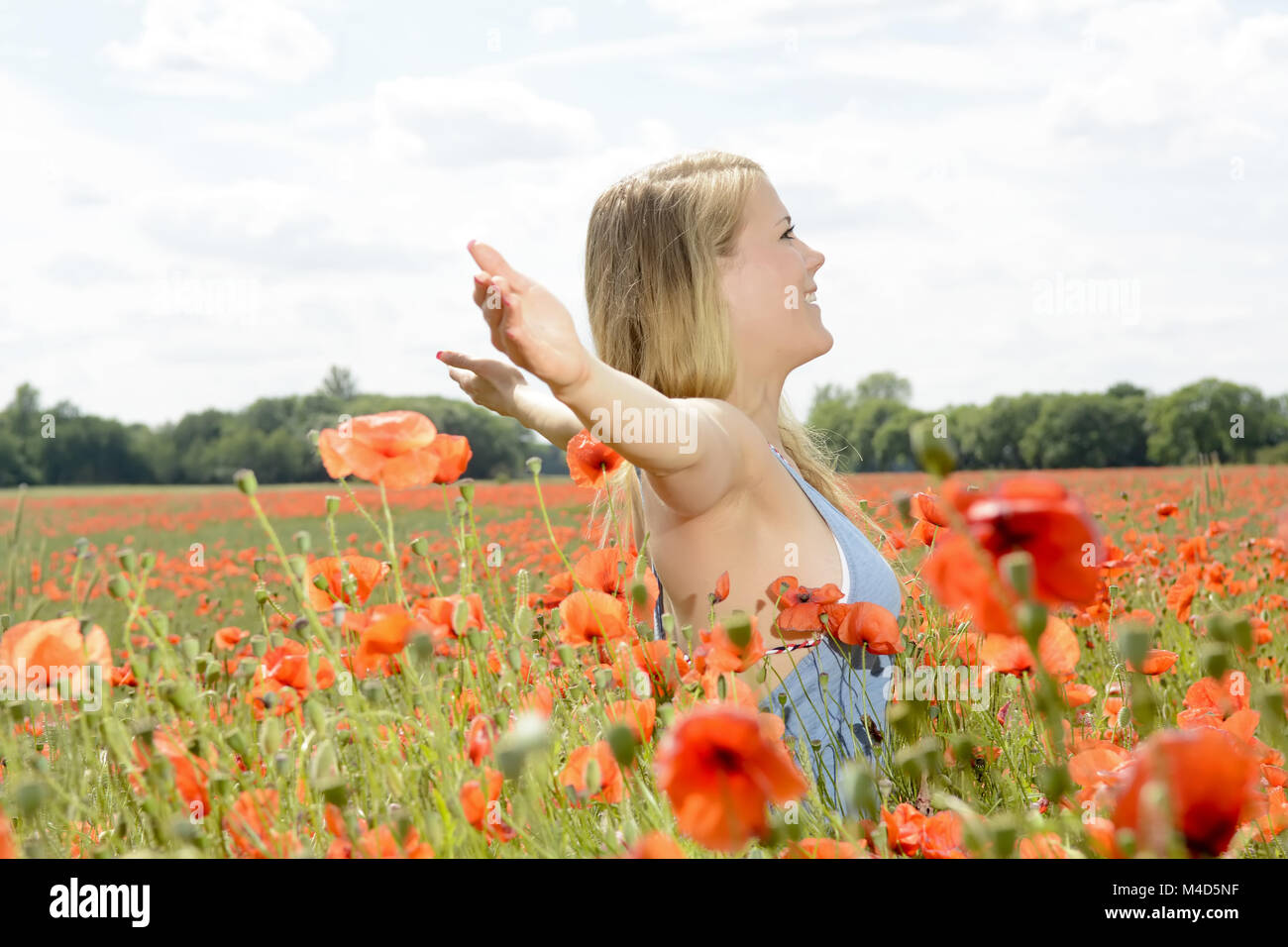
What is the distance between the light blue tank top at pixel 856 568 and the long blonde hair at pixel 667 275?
0.24m

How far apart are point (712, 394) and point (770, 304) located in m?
0.21

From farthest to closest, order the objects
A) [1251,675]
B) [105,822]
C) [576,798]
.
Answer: [1251,675] → [105,822] → [576,798]

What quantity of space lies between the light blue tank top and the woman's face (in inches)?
8.3

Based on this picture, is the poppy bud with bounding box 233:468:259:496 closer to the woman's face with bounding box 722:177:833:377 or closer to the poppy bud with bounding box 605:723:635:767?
the poppy bud with bounding box 605:723:635:767

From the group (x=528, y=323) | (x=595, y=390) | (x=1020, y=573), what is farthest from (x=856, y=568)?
(x=1020, y=573)

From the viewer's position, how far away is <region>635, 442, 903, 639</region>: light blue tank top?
6.36 ft

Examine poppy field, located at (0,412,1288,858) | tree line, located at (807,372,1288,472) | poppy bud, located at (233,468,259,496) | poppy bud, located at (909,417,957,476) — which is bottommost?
poppy field, located at (0,412,1288,858)

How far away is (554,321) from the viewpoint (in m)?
1.32

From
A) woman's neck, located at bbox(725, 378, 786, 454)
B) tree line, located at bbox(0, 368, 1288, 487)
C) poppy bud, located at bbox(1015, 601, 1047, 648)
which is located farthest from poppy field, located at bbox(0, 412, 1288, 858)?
tree line, located at bbox(0, 368, 1288, 487)

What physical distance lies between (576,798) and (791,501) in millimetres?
900

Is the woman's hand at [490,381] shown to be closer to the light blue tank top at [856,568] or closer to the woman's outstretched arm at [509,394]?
the woman's outstretched arm at [509,394]
